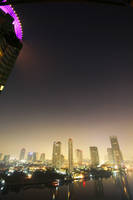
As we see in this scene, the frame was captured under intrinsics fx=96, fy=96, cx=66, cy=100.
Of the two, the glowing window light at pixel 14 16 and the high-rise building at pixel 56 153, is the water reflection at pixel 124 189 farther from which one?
the high-rise building at pixel 56 153

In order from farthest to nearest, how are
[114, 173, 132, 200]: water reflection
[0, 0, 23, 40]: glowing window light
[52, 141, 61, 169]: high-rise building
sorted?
[52, 141, 61, 169]: high-rise building, [114, 173, 132, 200]: water reflection, [0, 0, 23, 40]: glowing window light

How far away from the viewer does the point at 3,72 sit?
112 feet

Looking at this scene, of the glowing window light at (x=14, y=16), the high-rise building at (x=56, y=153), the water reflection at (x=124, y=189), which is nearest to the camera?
the glowing window light at (x=14, y=16)

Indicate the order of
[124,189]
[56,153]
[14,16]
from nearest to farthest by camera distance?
[14,16] < [124,189] < [56,153]

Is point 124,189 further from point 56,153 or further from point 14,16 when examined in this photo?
point 56,153

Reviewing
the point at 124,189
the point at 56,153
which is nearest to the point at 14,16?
the point at 124,189

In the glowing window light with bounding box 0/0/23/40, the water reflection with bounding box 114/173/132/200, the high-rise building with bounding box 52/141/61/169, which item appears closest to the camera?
the glowing window light with bounding box 0/0/23/40

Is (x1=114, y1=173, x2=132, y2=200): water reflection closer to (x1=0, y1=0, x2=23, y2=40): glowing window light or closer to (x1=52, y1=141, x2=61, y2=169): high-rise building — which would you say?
(x1=0, y1=0, x2=23, y2=40): glowing window light

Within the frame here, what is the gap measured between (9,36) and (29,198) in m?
60.0

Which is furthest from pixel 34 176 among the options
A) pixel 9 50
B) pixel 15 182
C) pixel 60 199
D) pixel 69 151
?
pixel 69 151

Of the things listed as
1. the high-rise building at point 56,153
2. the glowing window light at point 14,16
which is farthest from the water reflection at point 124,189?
the high-rise building at point 56,153

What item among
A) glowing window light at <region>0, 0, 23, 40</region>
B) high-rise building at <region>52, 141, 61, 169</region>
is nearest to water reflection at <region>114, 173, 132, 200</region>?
glowing window light at <region>0, 0, 23, 40</region>

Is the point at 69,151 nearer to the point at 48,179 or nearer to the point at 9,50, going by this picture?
the point at 48,179

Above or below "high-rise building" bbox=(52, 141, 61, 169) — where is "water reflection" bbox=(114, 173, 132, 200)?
below
